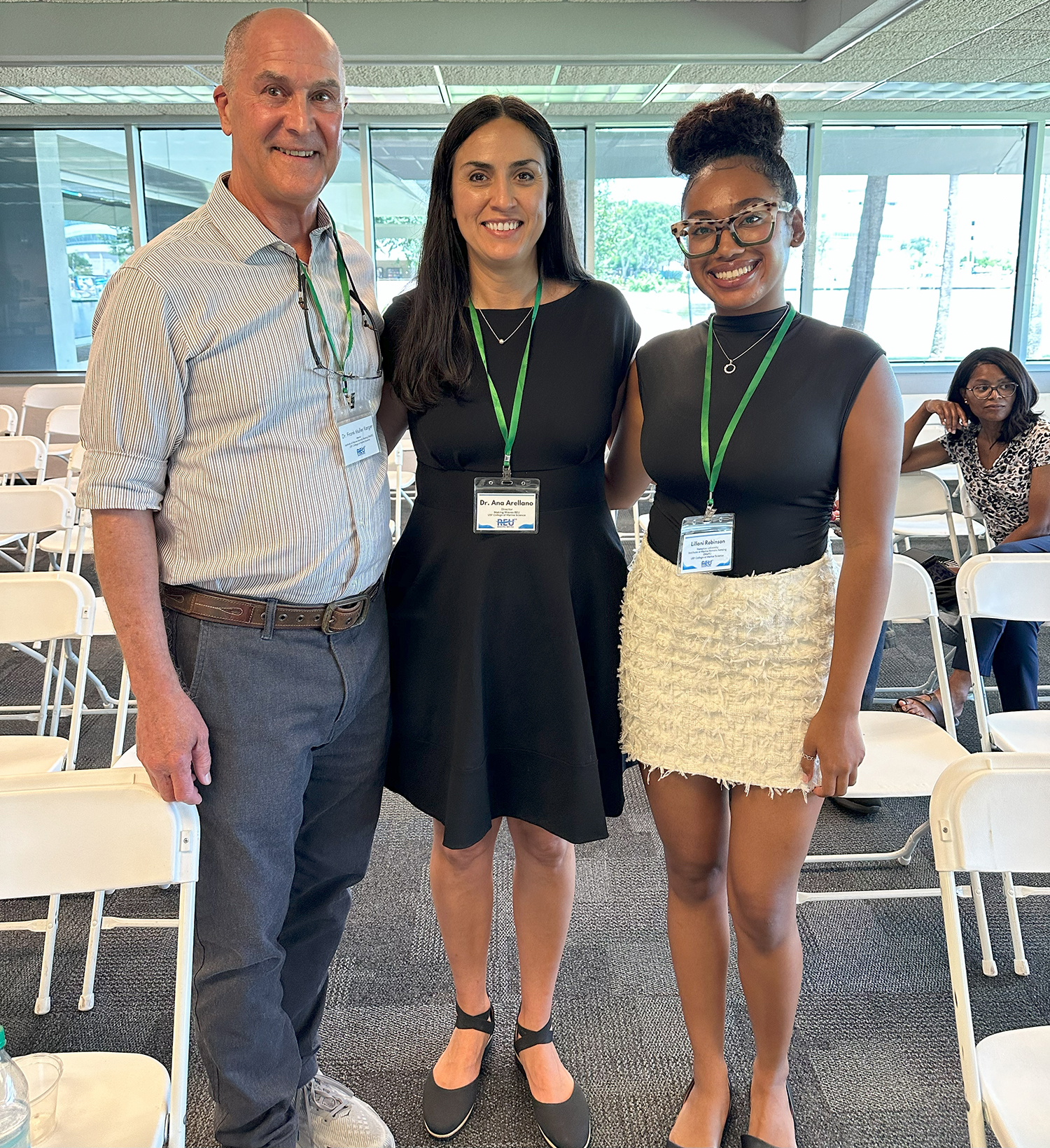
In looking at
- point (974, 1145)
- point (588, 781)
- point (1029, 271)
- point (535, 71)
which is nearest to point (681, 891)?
point (588, 781)

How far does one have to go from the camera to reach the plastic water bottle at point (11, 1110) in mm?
1086

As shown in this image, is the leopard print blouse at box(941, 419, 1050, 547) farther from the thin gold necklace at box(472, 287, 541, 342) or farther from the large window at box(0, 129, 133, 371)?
the large window at box(0, 129, 133, 371)

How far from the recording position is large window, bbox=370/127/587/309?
8211 millimetres

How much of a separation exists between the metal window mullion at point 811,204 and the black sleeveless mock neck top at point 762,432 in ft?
23.5

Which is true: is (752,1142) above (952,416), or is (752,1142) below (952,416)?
below

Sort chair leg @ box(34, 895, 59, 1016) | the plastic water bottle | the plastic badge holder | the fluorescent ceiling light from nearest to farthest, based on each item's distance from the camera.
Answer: the plastic water bottle → the plastic badge holder → chair leg @ box(34, 895, 59, 1016) → the fluorescent ceiling light

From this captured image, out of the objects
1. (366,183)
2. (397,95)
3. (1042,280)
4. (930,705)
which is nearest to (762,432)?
(930,705)

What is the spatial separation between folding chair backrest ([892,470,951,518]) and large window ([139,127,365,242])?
5938 mm

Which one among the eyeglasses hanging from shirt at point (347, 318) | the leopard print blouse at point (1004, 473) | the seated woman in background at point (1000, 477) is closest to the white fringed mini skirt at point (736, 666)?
the eyeglasses hanging from shirt at point (347, 318)

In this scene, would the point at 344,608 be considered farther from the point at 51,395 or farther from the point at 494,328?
the point at 51,395

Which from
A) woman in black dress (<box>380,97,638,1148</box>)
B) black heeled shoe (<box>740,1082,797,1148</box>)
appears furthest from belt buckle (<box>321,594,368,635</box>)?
black heeled shoe (<box>740,1082,797,1148</box>)

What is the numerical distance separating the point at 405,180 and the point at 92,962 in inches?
296

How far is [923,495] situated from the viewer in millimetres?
4004

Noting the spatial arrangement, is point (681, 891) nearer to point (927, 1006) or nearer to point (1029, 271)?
point (927, 1006)
